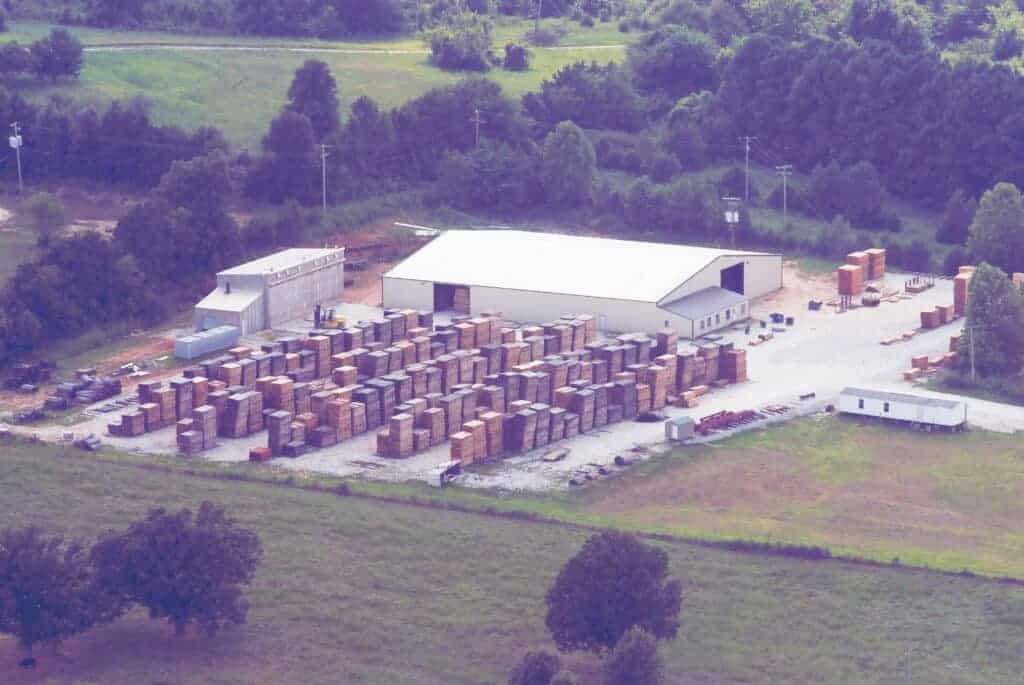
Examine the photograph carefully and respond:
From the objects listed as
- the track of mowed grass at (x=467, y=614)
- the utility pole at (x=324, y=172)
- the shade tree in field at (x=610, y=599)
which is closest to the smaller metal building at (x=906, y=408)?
the track of mowed grass at (x=467, y=614)

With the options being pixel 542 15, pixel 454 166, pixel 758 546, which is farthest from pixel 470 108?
pixel 758 546

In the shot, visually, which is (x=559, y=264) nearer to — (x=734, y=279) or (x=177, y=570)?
(x=734, y=279)

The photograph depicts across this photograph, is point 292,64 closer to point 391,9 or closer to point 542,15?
point 391,9

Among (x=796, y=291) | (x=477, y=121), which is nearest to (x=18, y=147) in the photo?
(x=477, y=121)

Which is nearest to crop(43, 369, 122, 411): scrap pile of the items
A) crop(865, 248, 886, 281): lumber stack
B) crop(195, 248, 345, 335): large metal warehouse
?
crop(195, 248, 345, 335): large metal warehouse

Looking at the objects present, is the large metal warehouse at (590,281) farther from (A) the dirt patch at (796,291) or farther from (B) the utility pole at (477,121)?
(B) the utility pole at (477,121)
